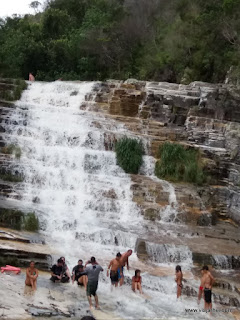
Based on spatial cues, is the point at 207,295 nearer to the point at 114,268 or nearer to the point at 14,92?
the point at 114,268

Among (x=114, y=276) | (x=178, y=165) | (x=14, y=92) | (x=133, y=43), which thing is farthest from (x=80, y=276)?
(x=133, y=43)

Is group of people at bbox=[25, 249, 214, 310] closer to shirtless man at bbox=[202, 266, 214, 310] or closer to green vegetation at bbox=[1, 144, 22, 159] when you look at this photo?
shirtless man at bbox=[202, 266, 214, 310]

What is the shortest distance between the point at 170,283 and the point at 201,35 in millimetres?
16316

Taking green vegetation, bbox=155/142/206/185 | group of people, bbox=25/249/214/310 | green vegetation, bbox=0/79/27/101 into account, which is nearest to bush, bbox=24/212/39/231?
group of people, bbox=25/249/214/310

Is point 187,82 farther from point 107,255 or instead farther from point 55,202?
point 107,255

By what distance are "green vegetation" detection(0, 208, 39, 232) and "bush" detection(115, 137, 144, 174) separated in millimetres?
4769

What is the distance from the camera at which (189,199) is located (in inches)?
585

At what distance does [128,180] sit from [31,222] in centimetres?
432

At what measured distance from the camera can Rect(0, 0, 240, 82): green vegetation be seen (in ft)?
71.5

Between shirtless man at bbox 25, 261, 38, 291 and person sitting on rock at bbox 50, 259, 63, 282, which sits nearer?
shirtless man at bbox 25, 261, 38, 291

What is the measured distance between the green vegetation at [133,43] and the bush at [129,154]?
636cm

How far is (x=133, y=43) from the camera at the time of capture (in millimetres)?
27656

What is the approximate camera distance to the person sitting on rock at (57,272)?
9.71 metres

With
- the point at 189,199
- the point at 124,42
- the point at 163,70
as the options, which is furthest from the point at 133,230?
the point at 124,42
